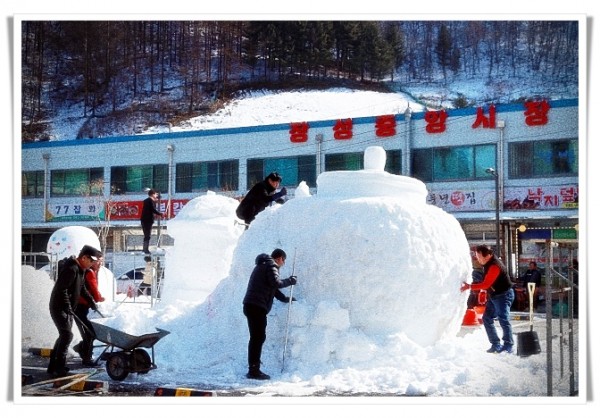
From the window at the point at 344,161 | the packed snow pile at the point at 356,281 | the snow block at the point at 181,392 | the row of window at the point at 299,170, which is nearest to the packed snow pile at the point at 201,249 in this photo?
the packed snow pile at the point at 356,281

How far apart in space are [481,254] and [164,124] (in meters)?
9.16

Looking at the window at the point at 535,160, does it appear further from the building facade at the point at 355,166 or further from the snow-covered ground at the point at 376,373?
the snow-covered ground at the point at 376,373

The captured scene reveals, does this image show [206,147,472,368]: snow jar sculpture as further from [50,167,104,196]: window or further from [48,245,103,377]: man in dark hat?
[50,167,104,196]: window

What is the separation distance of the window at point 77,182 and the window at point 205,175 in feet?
5.48

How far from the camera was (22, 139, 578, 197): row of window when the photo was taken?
13945 millimetres

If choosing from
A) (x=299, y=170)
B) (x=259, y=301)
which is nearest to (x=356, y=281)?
(x=259, y=301)

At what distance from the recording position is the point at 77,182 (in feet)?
53.6

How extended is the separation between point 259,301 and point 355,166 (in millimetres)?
9883

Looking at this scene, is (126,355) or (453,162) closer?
(126,355)

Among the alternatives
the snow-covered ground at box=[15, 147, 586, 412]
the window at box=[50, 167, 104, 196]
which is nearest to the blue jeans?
the snow-covered ground at box=[15, 147, 586, 412]

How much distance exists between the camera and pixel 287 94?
45.2 ft

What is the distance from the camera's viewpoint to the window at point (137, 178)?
17.1m

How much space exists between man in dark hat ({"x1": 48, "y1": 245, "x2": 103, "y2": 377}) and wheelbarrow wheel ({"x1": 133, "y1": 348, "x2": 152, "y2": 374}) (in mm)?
634

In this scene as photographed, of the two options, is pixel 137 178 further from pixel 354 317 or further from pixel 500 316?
pixel 500 316
